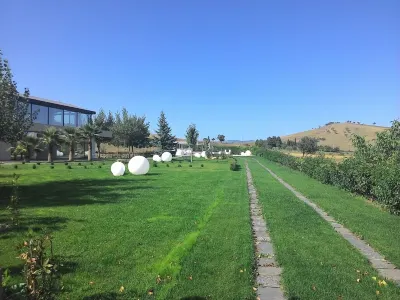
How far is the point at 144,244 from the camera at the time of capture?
747cm

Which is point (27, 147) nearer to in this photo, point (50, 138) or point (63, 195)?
point (50, 138)

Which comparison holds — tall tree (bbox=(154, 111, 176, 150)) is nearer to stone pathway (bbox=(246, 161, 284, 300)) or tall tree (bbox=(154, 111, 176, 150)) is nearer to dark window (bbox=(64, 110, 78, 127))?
dark window (bbox=(64, 110, 78, 127))

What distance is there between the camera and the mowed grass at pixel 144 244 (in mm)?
5223

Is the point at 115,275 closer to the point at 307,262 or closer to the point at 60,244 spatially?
the point at 60,244

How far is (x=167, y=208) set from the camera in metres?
11.9

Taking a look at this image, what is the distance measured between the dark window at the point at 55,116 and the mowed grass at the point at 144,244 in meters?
38.5

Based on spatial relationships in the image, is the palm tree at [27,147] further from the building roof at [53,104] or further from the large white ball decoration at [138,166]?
the large white ball decoration at [138,166]

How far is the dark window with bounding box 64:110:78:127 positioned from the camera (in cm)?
5328

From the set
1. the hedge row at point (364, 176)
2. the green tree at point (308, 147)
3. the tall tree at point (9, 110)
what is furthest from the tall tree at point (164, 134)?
the tall tree at point (9, 110)

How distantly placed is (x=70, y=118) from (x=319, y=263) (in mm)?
53082

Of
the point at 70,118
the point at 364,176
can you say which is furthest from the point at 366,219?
the point at 70,118

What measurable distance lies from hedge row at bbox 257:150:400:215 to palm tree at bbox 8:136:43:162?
1084 inches

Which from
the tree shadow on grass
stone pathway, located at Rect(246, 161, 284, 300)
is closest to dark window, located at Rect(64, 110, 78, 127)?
the tree shadow on grass

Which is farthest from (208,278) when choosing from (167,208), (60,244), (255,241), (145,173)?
(145,173)
